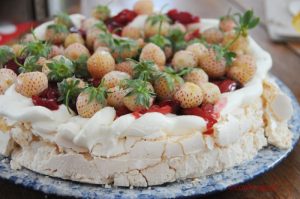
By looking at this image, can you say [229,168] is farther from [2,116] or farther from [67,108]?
[2,116]

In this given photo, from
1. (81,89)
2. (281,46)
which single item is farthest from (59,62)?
(281,46)

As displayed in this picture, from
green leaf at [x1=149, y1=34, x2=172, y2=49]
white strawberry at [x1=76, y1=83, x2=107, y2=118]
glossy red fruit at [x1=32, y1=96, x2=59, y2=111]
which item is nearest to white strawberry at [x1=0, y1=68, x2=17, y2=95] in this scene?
glossy red fruit at [x1=32, y1=96, x2=59, y2=111]

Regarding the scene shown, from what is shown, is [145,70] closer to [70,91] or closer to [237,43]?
[70,91]

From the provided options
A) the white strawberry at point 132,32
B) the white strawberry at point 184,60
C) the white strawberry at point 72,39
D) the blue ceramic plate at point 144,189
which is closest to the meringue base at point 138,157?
the blue ceramic plate at point 144,189

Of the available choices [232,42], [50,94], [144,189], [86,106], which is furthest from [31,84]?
[232,42]

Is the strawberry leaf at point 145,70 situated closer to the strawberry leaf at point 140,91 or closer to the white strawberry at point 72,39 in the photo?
the strawberry leaf at point 140,91
